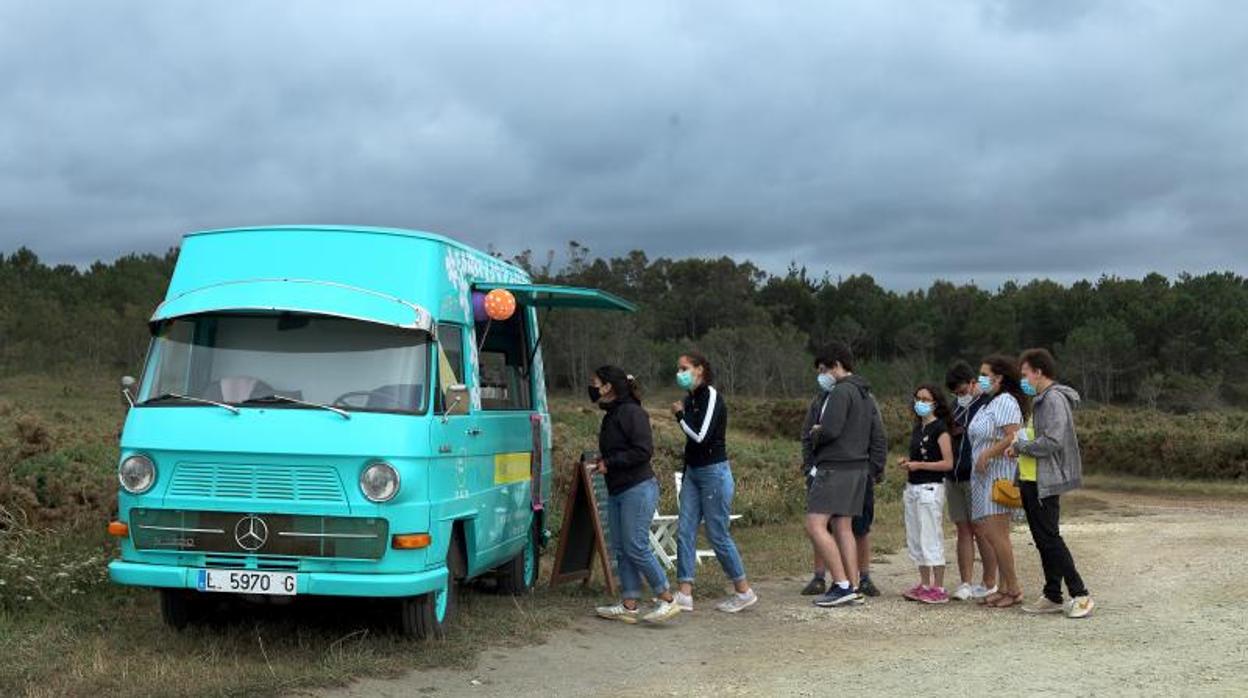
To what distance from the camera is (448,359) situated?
7.58 meters

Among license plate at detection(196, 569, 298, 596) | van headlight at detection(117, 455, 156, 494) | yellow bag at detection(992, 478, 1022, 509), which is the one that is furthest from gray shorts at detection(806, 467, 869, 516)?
van headlight at detection(117, 455, 156, 494)

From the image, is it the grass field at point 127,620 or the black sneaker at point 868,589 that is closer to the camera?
the grass field at point 127,620

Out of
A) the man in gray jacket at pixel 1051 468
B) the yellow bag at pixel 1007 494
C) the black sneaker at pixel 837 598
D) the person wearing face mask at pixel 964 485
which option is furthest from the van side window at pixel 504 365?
the man in gray jacket at pixel 1051 468

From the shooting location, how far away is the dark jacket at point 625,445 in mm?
8406

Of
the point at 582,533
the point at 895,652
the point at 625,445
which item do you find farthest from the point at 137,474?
the point at 895,652

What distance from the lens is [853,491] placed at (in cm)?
902

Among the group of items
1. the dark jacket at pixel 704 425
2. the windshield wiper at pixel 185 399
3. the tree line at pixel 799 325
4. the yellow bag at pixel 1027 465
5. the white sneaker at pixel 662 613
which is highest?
the tree line at pixel 799 325

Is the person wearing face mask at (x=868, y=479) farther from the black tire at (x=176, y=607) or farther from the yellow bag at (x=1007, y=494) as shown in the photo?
the black tire at (x=176, y=607)

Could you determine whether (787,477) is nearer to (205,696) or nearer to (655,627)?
(655,627)

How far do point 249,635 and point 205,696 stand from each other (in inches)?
61.9

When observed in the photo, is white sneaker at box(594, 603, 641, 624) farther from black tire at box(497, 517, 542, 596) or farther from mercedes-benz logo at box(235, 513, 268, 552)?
mercedes-benz logo at box(235, 513, 268, 552)

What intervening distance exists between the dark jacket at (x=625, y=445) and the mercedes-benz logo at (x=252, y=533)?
107 inches

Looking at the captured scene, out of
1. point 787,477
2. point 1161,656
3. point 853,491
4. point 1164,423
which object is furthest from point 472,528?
point 1164,423

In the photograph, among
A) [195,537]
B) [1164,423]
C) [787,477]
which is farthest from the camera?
[1164,423]
